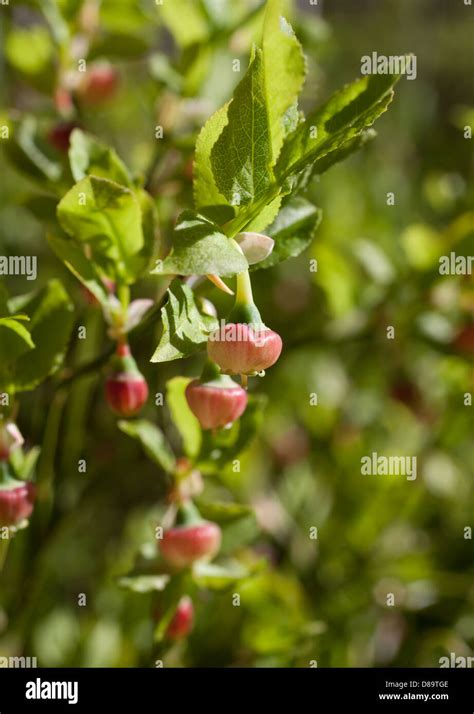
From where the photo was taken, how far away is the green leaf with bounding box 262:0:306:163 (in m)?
0.34

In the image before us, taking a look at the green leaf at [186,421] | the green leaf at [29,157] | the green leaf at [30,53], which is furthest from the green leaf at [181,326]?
the green leaf at [30,53]

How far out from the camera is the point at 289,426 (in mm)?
994

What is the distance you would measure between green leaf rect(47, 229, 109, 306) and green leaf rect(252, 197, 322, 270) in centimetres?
10

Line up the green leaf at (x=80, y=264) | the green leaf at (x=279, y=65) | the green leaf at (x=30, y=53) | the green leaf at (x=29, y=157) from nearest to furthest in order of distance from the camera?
the green leaf at (x=279, y=65)
the green leaf at (x=80, y=264)
the green leaf at (x=29, y=157)
the green leaf at (x=30, y=53)

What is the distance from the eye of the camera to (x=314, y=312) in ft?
2.81

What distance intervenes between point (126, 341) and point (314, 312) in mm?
422

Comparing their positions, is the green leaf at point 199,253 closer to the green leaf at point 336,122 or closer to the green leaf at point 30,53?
the green leaf at point 336,122

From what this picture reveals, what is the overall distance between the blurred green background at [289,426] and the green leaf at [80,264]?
0.17 feet

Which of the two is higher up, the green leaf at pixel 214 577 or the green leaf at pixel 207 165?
the green leaf at pixel 207 165

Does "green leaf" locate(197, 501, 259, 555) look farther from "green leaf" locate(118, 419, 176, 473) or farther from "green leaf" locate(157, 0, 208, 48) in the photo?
"green leaf" locate(157, 0, 208, 48)

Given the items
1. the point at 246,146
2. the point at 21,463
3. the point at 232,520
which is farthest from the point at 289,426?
the point at 246,146

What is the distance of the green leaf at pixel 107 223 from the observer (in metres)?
0.41

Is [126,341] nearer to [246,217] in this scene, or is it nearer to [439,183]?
[246,217]

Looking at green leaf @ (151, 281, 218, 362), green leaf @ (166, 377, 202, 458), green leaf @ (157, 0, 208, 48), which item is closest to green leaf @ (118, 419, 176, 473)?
green leaf @ (166, 377, 202, 458)
